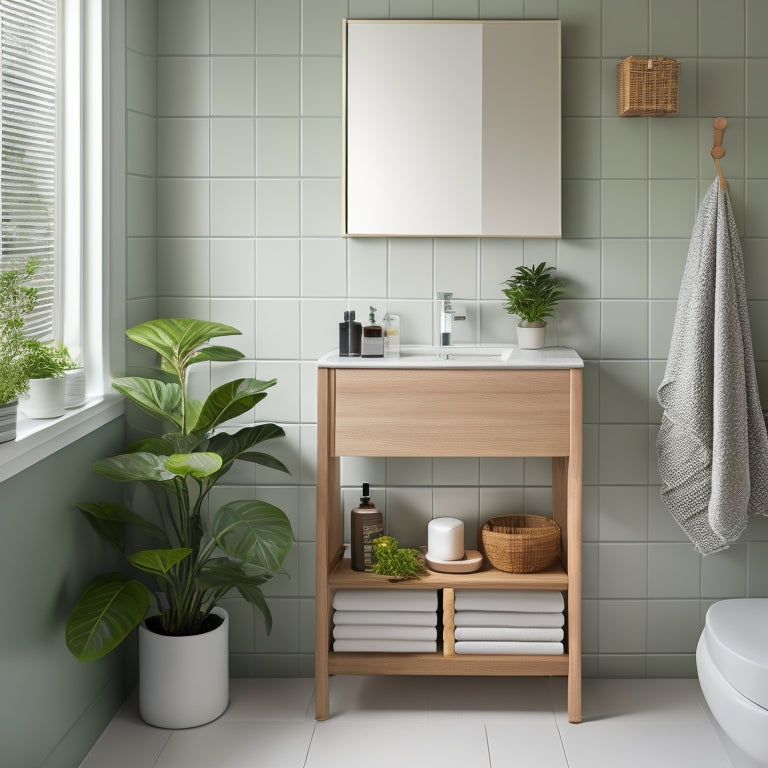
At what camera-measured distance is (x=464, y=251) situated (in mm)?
2613

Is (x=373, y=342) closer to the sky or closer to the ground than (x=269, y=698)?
closer to the sky

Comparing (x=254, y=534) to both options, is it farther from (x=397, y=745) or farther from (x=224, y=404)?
(x=397, y=745)

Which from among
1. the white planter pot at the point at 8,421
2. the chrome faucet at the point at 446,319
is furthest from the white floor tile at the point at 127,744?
the chrome faucet at the point at 446,319

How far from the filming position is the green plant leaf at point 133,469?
2100 millimetres

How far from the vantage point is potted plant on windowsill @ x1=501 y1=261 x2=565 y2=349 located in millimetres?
2518

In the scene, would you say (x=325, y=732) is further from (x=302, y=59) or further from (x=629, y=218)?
(x=302, y=59)

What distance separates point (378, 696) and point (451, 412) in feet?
2.85

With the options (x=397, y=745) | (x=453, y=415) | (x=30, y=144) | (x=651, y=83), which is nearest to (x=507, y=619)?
(x=397, y=745)

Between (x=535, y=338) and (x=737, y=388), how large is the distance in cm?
55

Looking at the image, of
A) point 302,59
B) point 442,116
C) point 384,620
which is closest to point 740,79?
point 442,116

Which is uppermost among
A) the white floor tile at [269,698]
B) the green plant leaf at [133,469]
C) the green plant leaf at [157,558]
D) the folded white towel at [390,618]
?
the green plant leaf at [133,469]

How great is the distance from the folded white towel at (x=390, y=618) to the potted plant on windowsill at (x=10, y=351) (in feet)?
3.34

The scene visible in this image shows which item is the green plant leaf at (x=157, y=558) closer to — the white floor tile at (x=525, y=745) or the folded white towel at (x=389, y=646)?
the folded white towel at (x=389, y=646)

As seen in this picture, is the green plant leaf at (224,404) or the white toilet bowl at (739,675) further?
the green plant leaf at (224,404)
